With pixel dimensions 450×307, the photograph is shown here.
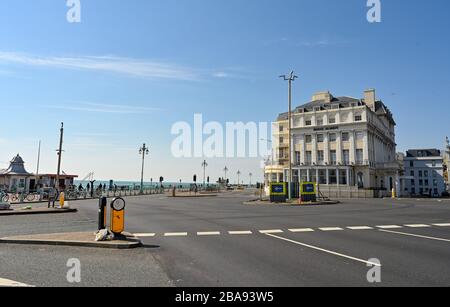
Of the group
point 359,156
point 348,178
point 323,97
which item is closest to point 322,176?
point 348,178

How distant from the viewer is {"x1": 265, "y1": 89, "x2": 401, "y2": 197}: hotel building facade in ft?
192

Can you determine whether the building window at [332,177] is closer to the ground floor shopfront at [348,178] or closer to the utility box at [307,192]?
the ground floor shopfront at [348,178]

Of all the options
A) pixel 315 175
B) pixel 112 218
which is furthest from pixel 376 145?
pixel 112 218

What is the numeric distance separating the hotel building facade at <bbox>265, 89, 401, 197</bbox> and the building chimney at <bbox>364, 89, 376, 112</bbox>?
370cm

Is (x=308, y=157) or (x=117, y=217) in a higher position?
(x=308, y=157)

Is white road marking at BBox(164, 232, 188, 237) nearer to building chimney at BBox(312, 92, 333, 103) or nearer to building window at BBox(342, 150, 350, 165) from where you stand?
building window at BBox(342, 150, 350, 165)

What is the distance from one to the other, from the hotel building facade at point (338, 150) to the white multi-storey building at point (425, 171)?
46564 millimetres

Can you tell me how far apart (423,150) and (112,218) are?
401ft

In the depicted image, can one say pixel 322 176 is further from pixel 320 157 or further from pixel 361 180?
pixel 361 180

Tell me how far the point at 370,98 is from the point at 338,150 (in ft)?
62.8

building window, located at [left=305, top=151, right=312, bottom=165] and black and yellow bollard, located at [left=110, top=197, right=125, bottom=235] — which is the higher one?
building window, located at [left=305, top=151, right=312, bottom=165]

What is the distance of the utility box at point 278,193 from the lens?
33875mm

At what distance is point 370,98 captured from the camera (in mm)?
71750

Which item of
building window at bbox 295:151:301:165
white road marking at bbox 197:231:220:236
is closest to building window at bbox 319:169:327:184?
building window at bbox 295:151:301:165
